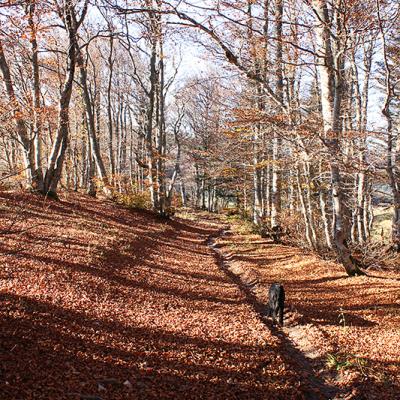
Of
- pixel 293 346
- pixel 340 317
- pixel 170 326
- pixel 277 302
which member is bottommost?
pixel 293 346

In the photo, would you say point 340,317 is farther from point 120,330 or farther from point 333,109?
point 333,109

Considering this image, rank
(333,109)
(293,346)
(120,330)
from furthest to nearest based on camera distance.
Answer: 1. (333,109)
2. (293,346)
3. (120,330)

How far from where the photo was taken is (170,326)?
731 centimetres

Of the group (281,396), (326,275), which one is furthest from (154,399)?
(326,275)

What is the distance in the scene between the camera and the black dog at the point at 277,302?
827 centimetres

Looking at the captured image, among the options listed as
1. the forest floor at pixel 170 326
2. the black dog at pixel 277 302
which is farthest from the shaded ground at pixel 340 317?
the black dog at pixel 277 302

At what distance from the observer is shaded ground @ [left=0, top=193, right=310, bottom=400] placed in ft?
16.3

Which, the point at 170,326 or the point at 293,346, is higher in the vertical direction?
the point at 170,326

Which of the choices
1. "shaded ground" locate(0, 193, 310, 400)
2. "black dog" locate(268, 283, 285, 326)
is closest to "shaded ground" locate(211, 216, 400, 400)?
"black dog" locate(268, 283, 285, 326)

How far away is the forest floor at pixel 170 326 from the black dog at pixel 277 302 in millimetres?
285

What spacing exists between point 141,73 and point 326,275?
21.9 meters

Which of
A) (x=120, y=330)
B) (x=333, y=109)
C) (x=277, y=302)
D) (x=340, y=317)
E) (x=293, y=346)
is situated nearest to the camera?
(x=120, y=330)

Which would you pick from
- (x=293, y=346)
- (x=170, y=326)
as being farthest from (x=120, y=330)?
(x=293, y=346)

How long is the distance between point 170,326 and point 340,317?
3980 mm
